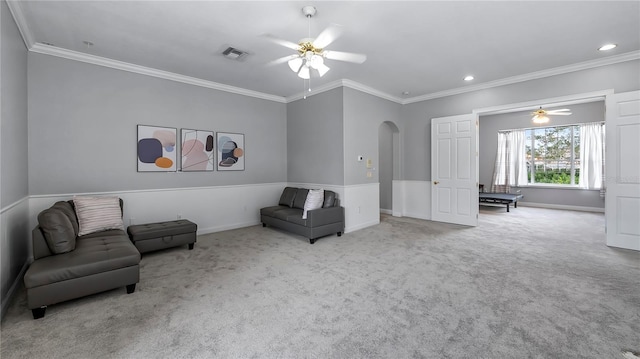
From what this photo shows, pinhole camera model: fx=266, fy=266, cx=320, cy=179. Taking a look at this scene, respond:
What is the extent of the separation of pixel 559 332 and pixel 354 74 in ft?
14.1

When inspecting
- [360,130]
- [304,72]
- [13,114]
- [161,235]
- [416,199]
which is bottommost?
[161,235]

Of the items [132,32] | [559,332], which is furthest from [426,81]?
[132,32]

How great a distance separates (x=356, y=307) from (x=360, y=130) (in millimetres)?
3813

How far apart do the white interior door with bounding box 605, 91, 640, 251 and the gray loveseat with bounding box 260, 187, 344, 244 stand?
14.0 ft

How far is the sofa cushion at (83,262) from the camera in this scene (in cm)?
227

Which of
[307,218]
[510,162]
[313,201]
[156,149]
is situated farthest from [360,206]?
[510,162]

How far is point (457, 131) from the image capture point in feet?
18.7

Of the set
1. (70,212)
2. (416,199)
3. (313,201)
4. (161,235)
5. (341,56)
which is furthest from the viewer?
(416,199)

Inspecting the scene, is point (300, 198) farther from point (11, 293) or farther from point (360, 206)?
point (11, 293)

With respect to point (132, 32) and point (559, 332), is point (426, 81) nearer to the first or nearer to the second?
point (559, 332)

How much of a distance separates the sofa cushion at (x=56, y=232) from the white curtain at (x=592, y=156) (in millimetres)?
11123

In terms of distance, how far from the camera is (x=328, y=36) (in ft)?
9.96

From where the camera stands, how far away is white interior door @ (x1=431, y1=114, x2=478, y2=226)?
555cm

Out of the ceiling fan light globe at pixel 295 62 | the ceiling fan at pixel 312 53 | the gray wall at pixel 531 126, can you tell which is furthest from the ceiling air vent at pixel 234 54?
the gray wall at pixel 531 126
